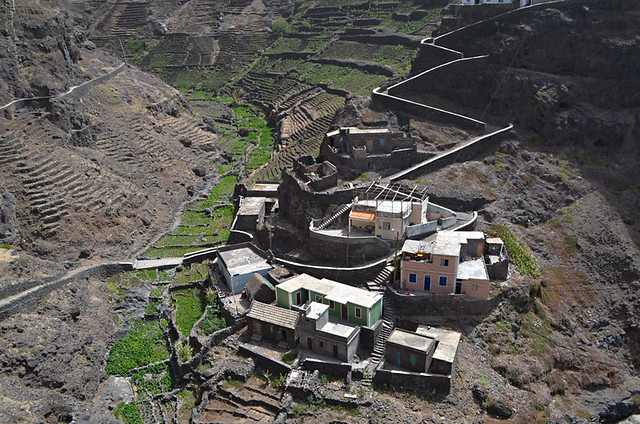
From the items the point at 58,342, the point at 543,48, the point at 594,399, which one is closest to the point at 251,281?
the point at 58,342

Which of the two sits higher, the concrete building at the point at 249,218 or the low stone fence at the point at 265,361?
the concrete building at the point at 249,218

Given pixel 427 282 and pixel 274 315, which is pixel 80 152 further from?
pixel 427 282

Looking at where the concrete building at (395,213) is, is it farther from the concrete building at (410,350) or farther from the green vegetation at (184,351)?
the green vegetation at (184,351)

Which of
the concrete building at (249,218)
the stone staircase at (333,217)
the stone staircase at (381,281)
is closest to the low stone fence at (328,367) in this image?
the stone staircase at (381,281)

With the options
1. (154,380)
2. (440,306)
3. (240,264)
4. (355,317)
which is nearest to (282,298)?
(355,317)

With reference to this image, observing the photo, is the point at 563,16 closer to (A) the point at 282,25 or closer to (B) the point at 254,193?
(B) the point at 254,193

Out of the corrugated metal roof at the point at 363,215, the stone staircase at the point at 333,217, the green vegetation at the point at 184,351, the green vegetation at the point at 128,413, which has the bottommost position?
the green vegetation at the point at 128,413

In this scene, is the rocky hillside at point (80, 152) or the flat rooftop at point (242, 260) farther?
the rocky hillside at point (80, 152)
